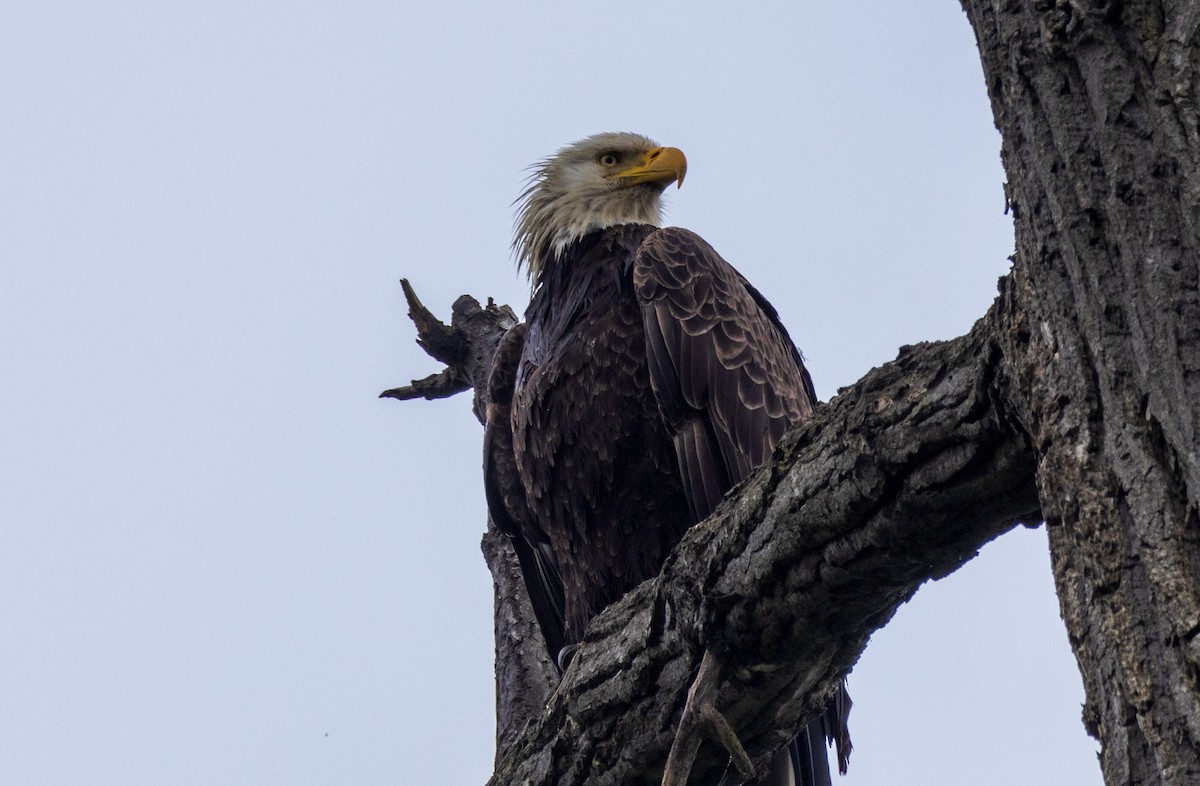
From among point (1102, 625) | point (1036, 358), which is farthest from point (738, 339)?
point (1102, 625)

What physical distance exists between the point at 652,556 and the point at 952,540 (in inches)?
96.9

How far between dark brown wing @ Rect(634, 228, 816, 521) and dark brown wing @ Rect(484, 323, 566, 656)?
894 millimetres

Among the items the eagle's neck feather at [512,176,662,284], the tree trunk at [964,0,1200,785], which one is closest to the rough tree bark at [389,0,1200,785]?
the tree trunk at [964,0,1200,785]

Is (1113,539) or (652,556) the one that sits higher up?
(652,556)

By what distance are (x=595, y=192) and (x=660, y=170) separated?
0.34 meters

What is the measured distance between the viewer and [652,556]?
16.2ft

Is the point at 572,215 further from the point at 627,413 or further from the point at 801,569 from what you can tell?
the point at 801,569

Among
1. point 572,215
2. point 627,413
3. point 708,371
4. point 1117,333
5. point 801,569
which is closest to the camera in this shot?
point 1117,333

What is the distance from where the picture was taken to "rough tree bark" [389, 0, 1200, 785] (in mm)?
1636

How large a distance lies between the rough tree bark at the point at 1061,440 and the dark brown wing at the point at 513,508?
2.38m

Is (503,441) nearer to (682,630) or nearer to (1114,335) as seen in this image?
(682,630)

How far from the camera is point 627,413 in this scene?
4.83 meters

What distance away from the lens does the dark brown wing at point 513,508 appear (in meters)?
5.38

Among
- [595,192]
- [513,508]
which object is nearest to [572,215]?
[595,192]
